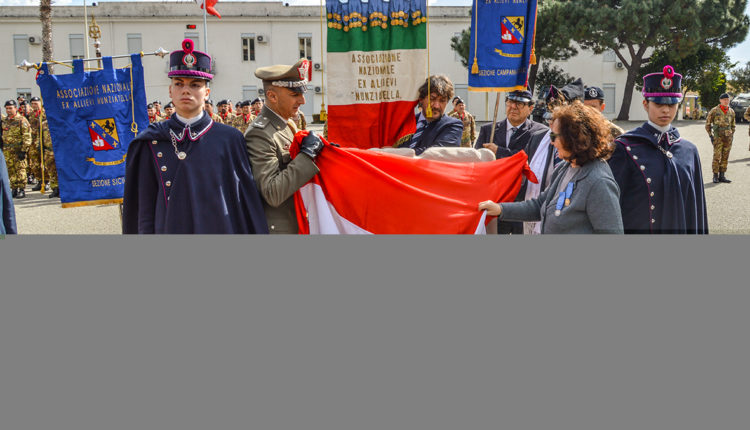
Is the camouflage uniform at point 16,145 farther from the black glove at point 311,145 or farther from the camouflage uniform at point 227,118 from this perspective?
the black glove at point 311,145

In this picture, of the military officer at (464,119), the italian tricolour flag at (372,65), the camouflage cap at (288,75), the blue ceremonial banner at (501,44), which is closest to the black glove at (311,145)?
the camouflage cap at (288,75)

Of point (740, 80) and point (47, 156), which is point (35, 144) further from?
point (740, 80)

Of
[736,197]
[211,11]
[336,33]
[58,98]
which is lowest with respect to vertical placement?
[736,197]

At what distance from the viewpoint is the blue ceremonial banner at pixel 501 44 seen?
4.51 meters


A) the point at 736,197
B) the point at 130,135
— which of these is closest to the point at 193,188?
the point at 130,135

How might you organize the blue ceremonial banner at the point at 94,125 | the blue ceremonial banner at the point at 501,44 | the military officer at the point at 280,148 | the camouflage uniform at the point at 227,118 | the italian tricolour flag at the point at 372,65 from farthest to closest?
1. the camouflage uniform at the point at 227,118
2. the blue ceremonial banner at the point at 94,125
3. the blue ceremonial banner at the point at 501,44
4. the italian tricolour flag at the point at 372,65
5. the military officer at the point at 280,148

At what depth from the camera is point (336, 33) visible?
4391mm

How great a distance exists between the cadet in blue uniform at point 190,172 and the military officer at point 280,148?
3.6 inches

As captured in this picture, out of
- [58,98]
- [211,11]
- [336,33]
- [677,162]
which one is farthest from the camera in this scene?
[211,11]

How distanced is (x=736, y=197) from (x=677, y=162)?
30.4 ft

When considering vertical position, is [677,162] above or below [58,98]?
below

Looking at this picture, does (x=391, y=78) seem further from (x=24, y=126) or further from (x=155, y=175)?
(x=24, y=126)

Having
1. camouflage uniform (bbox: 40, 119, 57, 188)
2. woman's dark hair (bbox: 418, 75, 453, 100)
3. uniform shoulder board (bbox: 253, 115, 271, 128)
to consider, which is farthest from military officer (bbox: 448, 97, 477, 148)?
uniform shoulder board (bbox: 253, 115, 271, 128)

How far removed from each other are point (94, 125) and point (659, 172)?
Result: 4.30 metres
